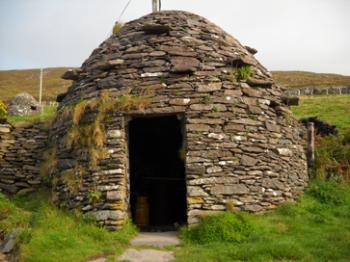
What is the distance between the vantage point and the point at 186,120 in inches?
320

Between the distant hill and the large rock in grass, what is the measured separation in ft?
86.9

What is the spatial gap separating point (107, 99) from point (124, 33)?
193 centimetres

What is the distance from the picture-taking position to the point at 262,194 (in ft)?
26.6

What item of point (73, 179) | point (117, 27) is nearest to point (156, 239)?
point (73, 179)

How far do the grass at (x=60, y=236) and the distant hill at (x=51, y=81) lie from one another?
38.7 metres

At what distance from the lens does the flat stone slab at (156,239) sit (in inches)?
281

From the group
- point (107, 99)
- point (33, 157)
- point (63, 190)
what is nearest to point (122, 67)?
point (107, 99)

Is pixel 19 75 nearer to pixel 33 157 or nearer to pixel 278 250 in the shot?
pixel 33 157

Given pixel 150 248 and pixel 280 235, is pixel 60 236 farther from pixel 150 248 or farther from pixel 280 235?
pixel 280 235

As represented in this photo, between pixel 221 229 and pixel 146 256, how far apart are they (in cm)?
139

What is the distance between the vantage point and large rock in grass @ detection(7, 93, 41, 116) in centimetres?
1836

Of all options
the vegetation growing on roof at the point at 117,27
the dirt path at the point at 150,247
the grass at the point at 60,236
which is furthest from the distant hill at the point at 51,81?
the dirt path at the point at 150,247

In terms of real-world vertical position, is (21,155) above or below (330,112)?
below

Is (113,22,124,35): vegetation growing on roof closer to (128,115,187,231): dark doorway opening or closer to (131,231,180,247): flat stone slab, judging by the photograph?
(128,115,187,231): dark doorway opening
